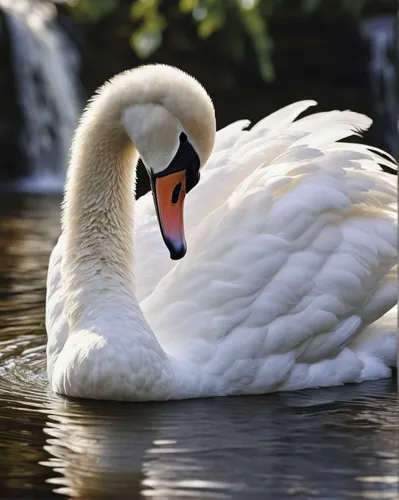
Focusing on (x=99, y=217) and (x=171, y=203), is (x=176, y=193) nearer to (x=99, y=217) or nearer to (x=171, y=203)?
(x=171, y=203)

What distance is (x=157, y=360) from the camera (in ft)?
20.7

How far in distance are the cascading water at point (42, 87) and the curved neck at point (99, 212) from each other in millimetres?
16429

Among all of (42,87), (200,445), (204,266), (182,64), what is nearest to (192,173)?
(204,266)

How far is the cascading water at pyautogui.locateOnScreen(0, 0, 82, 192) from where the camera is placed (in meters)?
23.5

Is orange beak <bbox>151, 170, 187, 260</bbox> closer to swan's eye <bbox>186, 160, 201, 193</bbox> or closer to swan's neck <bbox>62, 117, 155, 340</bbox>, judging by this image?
swan's eye <bbox>186, 160, 201, 193</bbox>

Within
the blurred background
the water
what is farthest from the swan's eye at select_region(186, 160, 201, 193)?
the blurred background

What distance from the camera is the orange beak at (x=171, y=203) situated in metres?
6.29

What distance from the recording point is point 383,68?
84.0ft

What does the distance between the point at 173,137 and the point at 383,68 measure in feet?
65.6

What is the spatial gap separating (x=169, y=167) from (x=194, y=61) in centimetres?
1848

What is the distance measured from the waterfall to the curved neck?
1882cm

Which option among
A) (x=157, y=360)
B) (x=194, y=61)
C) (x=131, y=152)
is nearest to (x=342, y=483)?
(x=157, y=360)

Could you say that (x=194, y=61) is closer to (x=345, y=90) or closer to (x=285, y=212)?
(x=345, y=90)

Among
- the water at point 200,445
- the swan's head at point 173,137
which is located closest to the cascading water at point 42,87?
the water at point 200,445
